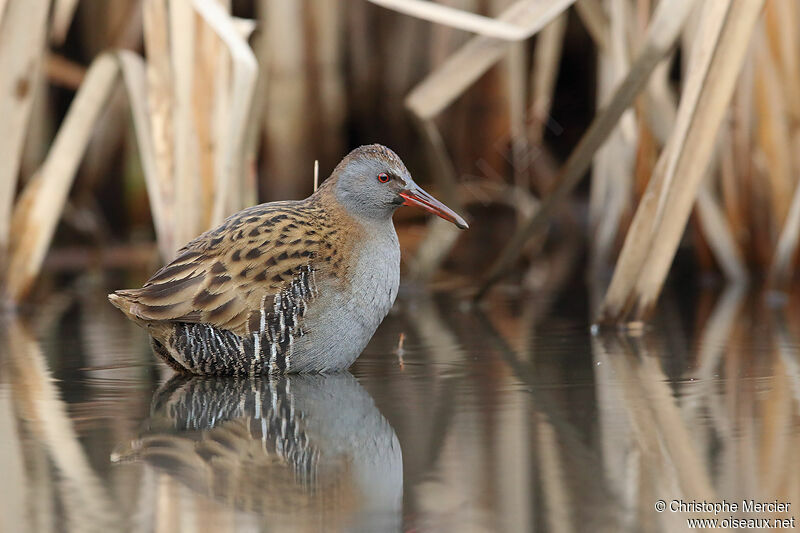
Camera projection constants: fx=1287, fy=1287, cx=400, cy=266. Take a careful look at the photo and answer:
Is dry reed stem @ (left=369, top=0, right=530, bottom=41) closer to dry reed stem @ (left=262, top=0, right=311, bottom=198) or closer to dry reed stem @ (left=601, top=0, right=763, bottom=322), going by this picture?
dry reed stem @ (left=601, top=0, right=763, bottom=322)

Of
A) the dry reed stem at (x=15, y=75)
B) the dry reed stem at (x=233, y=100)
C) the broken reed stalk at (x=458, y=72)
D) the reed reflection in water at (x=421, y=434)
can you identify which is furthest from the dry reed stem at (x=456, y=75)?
the dry reed stem at (x=15, y=75)

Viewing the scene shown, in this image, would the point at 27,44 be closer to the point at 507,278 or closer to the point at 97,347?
the point at 97,347

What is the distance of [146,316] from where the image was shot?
4.43 meters

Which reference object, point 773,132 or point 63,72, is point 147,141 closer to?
point 63,72

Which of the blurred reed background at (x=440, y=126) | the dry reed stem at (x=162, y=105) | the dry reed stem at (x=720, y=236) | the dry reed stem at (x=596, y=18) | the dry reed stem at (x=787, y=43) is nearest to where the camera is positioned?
the blurred reed background at (x=440, y=126)

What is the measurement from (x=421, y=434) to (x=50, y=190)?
332 centimetres

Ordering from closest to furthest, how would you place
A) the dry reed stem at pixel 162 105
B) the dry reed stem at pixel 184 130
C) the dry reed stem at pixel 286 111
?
the dry reed stem at pixel 184 130, the dry reed stem at pixel 162 105, the dry reed stem at pixel 286 111

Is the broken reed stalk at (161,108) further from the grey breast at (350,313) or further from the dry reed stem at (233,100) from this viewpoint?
the grey breast at (350,313)

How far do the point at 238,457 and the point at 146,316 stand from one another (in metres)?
1.24

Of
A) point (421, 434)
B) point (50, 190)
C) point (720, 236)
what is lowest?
point (720, 236)

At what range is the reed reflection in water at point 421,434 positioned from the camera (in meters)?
2.82

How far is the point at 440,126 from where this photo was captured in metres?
9.66

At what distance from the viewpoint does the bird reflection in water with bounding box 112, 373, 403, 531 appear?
2861 mm

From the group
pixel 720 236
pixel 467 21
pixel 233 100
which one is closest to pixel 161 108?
pixel 233 100
